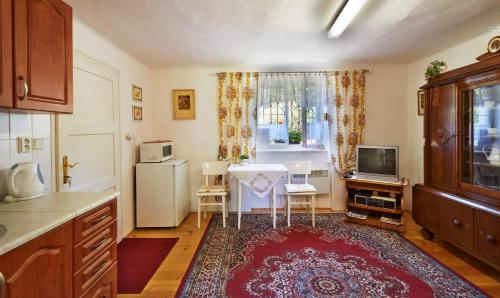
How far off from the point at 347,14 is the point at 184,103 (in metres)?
2.60

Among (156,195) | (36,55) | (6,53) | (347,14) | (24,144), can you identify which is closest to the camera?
(6,53)

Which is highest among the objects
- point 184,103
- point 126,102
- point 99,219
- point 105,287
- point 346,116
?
point 184,103

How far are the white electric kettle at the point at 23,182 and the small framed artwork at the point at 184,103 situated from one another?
2400 mm

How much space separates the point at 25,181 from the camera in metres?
1.60

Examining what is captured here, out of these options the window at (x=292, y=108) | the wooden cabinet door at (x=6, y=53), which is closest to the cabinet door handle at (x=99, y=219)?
the wooden cabinet door at (x=6, y=53)

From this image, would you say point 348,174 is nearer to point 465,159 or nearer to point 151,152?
point 465,159

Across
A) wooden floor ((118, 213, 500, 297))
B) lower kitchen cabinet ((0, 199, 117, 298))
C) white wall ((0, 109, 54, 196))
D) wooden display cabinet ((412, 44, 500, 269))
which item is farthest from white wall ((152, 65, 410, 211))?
lower kitchen cabinet ((0, 199, 117, 298))

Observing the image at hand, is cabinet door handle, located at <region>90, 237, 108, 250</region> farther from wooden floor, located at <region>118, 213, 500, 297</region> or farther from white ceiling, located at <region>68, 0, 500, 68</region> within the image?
white ceiling, located at <region>68, 0, 500, 68</region>

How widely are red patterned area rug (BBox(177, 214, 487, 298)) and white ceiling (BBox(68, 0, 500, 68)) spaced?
2.18 m

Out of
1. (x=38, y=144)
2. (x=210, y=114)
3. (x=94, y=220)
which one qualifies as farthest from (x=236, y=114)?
(x=94, y=220)

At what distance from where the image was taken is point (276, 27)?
2475 mm

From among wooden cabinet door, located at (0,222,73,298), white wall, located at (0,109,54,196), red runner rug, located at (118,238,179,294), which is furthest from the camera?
red runner rug, located at (118,238,179,294)

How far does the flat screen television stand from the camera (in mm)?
3242

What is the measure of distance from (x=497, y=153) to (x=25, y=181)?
11.5 ft
